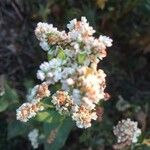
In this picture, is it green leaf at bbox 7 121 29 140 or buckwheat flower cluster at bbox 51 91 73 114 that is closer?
buckwheat flower cluster at bbox 51 91 73 114

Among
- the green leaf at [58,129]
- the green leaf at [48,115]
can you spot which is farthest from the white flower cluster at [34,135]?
the green leaf at [48,115]

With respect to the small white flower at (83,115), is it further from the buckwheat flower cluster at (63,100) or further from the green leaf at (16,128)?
the green leaf at (16,128)

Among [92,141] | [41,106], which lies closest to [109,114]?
[92,141]

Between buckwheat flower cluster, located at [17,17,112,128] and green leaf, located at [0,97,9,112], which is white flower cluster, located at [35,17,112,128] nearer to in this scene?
buckwheat flower cluster, located at [17,17,112,128]

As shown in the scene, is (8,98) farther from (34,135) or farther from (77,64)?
(77,64)

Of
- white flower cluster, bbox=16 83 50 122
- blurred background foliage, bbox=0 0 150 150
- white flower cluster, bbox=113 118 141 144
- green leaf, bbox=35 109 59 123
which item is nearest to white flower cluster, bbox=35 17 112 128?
white flower cluster, bbox=16 83 50 122

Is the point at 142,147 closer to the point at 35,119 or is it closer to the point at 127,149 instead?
the point at 127,149

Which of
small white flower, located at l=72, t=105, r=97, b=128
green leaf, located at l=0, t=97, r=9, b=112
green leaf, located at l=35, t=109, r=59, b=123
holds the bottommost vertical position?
small white flower, located at l=72, t=105, r=97, b=128
